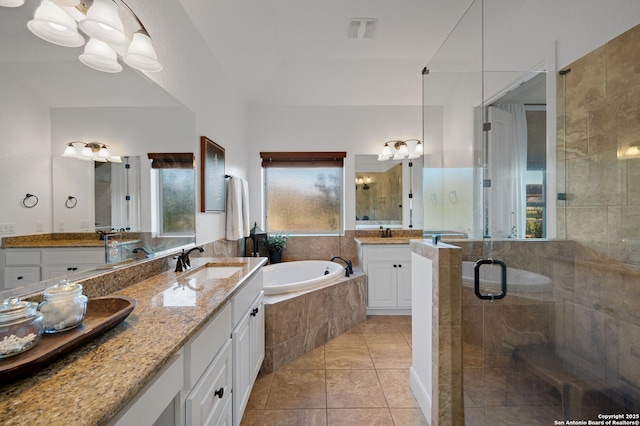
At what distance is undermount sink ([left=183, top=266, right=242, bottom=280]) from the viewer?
168 centimetres

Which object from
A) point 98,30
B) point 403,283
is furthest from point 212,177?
point 403,283

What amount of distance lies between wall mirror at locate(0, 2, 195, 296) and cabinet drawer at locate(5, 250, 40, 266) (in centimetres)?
6

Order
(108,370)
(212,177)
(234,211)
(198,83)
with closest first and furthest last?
(108,370)
(198,83)
(212,177)
(234,211)

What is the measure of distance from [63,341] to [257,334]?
4.25ft

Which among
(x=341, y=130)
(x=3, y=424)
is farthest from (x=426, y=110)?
(x=3, y=424)

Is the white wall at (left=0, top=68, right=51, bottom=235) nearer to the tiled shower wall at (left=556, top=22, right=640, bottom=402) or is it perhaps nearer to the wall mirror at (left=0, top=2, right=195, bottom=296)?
the wall mirror at (left=0, top=2, right=195, bottom=296)

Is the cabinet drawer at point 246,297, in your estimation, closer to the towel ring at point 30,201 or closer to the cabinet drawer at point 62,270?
the cabinet drawer at point 62,270

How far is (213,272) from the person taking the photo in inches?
73.8

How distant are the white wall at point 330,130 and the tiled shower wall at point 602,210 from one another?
2.18 metres

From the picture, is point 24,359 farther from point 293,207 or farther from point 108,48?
point 293,207

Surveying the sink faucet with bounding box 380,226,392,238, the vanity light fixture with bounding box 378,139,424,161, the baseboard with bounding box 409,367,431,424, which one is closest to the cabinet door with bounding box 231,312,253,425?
the baseboard with bounding box 409,367,431,424

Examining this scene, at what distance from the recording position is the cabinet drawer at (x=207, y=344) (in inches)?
36.6

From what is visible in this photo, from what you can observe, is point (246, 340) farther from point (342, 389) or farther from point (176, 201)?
point (176, 201)

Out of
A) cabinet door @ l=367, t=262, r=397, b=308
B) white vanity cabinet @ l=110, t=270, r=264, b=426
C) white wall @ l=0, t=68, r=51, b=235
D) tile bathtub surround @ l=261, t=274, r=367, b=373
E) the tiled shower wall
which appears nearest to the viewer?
white vanity cabinet @ l=110, t=270, r=264, b=426
